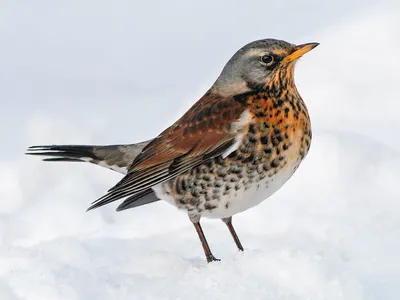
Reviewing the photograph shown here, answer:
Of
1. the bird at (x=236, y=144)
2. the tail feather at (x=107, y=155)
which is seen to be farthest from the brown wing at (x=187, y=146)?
the tail feather at (x=107, y=155)

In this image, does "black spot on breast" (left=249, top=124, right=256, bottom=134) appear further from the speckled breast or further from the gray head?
the gray head

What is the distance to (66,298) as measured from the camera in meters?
5.81

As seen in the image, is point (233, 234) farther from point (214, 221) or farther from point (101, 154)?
Answer: point (101, 154)

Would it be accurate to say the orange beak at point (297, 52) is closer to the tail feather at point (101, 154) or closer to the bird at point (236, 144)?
the bird at point (236, 144)

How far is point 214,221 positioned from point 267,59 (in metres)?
1.76

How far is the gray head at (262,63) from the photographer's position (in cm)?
677

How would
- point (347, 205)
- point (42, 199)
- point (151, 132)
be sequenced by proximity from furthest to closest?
point (151, 132) → point (42, 199) → point (347, 205)

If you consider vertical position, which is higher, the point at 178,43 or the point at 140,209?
the point at 178,43

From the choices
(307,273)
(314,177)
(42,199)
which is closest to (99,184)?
(42,199)

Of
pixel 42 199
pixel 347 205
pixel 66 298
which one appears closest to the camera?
pixel 66 298

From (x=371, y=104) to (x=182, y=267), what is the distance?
379 cm

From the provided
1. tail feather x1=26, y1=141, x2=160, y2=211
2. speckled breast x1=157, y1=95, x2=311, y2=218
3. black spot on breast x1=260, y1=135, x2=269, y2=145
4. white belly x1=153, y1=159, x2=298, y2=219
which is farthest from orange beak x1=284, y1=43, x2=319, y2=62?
tail feather x1=26, y1=141, x2=160, y2=211

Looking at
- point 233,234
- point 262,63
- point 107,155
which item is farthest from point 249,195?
point 107,155
